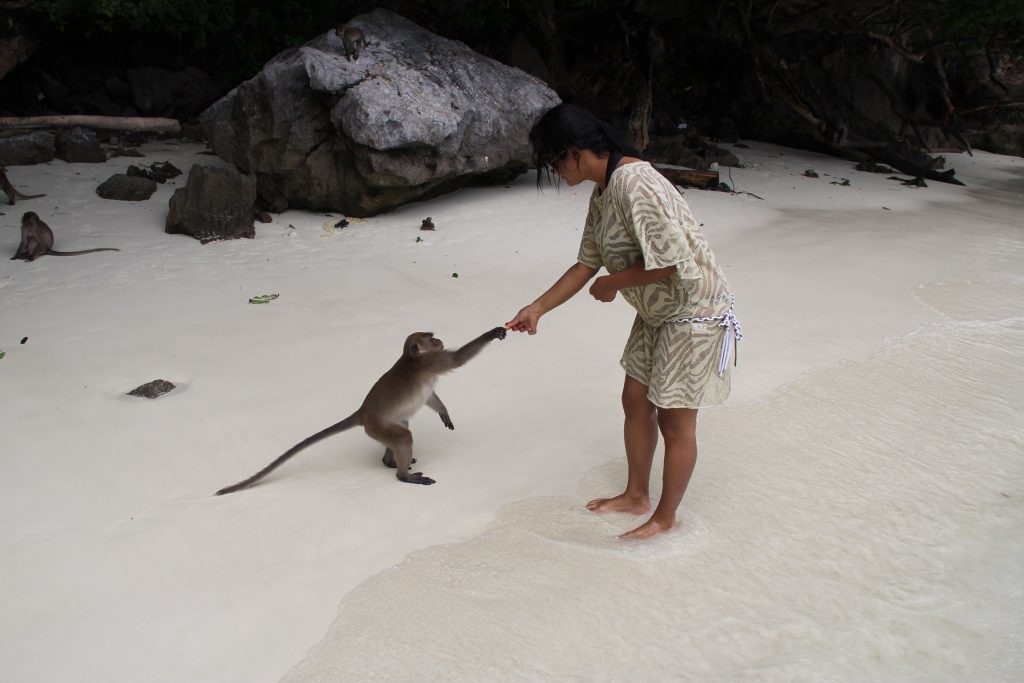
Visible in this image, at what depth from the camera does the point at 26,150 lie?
29.2ft

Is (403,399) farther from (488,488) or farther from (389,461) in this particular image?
(488,488)

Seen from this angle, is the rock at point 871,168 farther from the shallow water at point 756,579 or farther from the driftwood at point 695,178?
the shallow water at point 756,579

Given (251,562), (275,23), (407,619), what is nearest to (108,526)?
(251,562)

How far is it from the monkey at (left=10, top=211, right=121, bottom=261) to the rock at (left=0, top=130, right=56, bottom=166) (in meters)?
3.04

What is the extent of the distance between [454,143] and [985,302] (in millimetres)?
5064

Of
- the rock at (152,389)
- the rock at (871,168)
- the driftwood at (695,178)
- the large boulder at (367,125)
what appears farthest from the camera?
the rock at (871,168)

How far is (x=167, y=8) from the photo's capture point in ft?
31.4

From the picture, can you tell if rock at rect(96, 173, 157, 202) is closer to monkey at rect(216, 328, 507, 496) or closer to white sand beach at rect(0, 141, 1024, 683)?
white sand beach at rect(0, 141, 1024, 683)

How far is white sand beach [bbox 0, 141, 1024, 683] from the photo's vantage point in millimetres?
2504

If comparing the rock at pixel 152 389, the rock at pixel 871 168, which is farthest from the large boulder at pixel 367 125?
the rock at pixel 871 168

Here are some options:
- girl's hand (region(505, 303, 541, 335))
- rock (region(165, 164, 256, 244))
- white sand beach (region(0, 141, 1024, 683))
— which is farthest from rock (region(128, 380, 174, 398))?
rock (region(165, 164, 256, 244))

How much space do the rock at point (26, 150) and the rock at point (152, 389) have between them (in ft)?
20.6

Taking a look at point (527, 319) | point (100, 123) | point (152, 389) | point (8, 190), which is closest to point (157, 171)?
point (8, 190)

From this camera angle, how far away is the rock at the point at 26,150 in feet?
29.0
